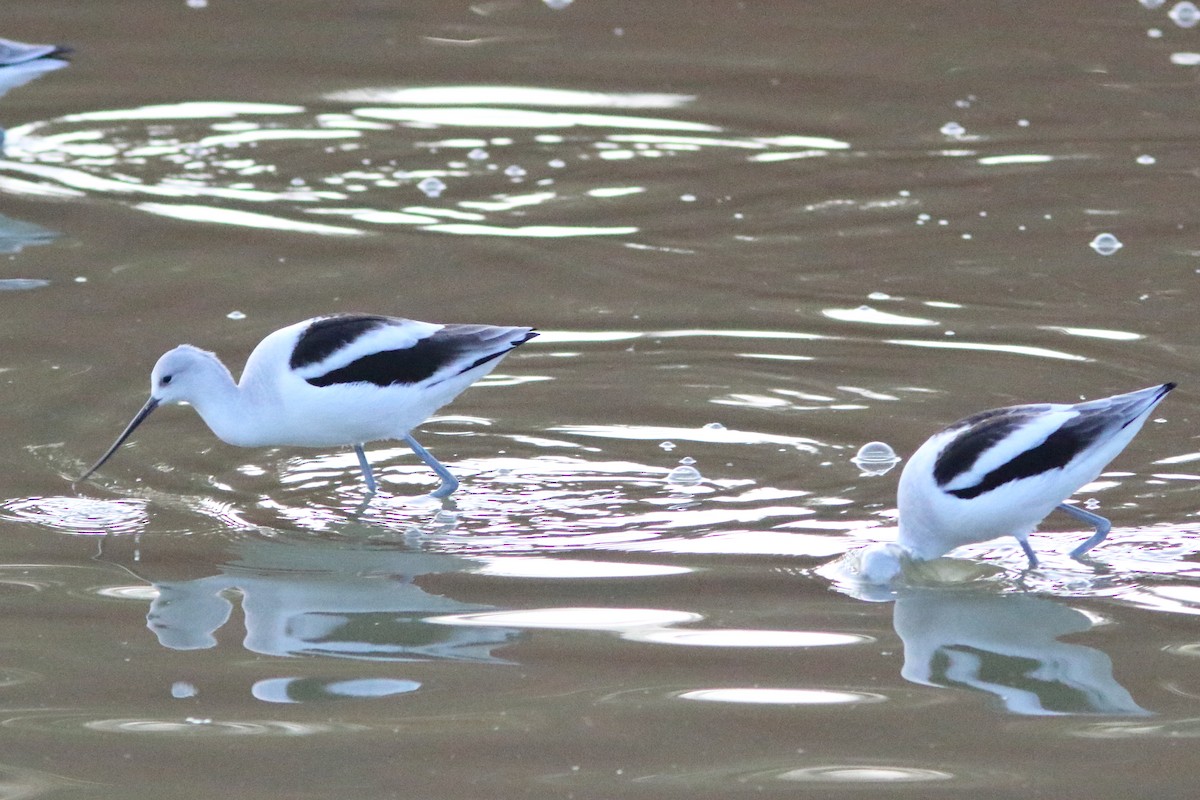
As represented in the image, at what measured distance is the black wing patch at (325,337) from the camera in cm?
563

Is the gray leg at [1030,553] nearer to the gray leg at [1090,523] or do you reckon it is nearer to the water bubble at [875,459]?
the gray leg at [1090,523]

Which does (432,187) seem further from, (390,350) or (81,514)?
(81,514)

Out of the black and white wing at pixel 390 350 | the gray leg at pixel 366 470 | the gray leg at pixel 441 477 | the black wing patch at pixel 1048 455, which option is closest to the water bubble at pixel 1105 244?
the black wing patch at pixel 1048 455

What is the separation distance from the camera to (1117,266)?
7734mm

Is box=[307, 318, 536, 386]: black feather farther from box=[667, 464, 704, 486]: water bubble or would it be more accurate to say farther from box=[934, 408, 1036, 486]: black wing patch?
box=[934, 408, 1036, 486]: black wing patch

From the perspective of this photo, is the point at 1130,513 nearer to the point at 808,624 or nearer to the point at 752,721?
the point at 808,624

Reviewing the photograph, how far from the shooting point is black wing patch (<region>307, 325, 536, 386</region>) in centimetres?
562

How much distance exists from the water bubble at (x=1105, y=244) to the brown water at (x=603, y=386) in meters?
0.08

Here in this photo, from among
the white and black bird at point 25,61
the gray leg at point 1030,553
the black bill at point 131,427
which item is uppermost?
the white and black bird at point 25,61

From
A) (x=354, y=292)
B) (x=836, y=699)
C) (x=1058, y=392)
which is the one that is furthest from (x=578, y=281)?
(x=836, y=699)

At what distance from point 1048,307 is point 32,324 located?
419 cm

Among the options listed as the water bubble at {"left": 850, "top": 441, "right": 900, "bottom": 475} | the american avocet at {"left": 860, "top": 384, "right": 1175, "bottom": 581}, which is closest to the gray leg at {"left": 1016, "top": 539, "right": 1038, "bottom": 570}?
the american avocet at {"left": 860, "top": 384, "right": 1175, "bottom": 581}

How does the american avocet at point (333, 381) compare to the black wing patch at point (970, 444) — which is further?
the american avocet at point (333, 381)

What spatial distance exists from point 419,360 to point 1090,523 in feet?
7.14
